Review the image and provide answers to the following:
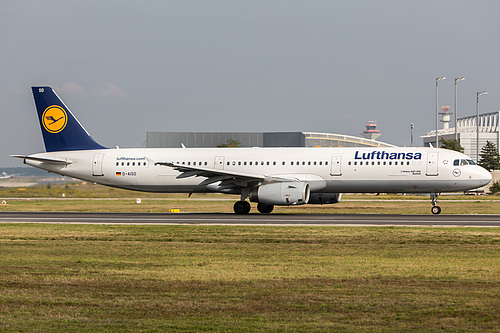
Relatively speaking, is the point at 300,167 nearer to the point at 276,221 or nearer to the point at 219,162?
the point at 219,162

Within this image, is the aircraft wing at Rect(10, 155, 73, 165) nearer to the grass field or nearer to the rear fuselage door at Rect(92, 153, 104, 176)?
the rear fuselage door at Rect(92, 153, 104, 176)

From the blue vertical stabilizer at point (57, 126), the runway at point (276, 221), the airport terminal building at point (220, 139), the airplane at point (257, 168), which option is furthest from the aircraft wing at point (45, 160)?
the airport terminal building at point (220, 139)

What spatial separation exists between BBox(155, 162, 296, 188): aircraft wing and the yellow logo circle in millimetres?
9232

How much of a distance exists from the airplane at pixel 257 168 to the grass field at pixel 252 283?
1233cm

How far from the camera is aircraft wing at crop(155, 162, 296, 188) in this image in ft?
117

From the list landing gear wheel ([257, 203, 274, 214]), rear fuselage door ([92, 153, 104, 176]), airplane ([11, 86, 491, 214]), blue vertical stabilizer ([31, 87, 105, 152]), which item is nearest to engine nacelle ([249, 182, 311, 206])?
airplane ([11, 86, 491, 214])

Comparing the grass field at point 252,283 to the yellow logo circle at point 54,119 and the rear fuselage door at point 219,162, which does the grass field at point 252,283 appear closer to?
the rear fuselage door at point 219,162

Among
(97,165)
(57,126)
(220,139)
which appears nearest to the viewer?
(97,165)

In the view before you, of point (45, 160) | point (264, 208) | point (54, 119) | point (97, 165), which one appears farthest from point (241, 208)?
point (54, 119)

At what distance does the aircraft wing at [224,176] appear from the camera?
117 ft

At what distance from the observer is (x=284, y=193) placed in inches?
1347

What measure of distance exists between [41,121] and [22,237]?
791 inches

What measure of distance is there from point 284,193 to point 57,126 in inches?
644

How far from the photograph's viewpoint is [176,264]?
1634cm
